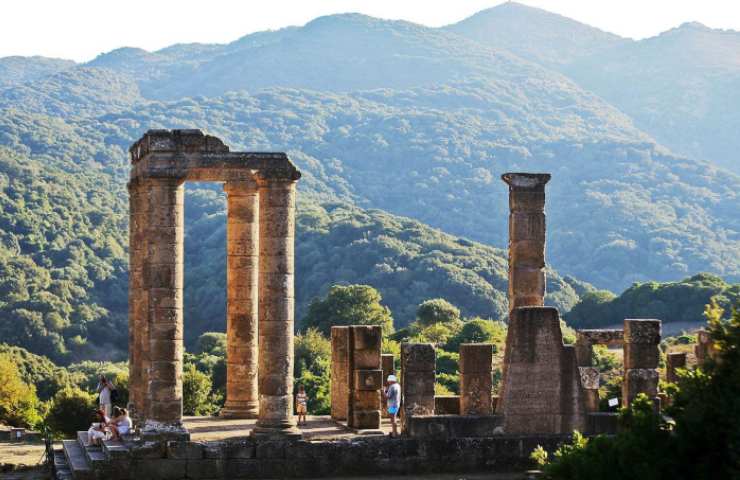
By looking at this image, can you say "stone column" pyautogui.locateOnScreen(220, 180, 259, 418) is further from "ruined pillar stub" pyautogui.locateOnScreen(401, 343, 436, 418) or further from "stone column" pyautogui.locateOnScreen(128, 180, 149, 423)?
"ruined pillar stub" pyautogui.locateOnScreen(401, 343, 436, 418)

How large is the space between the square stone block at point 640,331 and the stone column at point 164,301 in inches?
347

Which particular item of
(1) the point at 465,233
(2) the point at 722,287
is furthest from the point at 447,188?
(2) the point at 722,287

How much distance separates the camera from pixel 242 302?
30.6 meters

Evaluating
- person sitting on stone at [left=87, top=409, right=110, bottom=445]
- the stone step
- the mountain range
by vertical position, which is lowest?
the stone step

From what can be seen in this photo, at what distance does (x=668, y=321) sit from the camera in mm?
85688

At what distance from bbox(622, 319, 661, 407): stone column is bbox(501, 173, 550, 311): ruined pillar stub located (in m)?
2.90

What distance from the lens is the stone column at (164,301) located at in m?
26.2

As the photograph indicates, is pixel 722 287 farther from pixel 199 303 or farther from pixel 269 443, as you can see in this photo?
pixel 269 443

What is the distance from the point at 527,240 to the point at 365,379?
15.3 feet

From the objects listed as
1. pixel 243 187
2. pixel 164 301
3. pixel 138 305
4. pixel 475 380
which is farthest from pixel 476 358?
pixel 138 305

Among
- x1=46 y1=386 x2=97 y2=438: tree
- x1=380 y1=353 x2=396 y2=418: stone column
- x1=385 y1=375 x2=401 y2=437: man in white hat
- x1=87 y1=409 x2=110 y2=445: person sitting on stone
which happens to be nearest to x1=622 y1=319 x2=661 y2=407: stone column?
x1=385 y1=375 x2=401 y2=437: man in white hat

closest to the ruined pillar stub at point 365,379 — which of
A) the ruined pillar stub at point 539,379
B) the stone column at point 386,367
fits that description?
the stone column at point 386,367

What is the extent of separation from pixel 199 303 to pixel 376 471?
80146mm

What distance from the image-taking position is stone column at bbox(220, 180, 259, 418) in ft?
100
